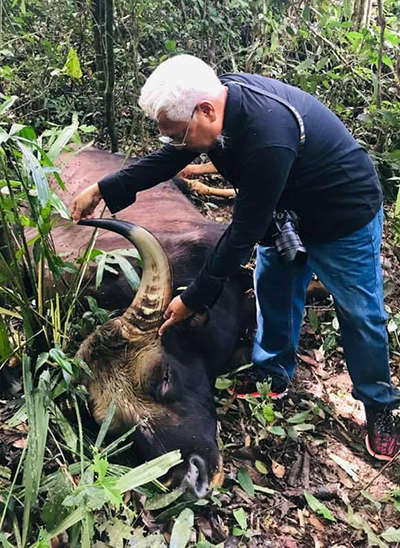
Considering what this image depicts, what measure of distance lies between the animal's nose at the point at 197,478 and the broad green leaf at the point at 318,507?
2.03 ft

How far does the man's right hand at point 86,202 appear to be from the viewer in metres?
3.58

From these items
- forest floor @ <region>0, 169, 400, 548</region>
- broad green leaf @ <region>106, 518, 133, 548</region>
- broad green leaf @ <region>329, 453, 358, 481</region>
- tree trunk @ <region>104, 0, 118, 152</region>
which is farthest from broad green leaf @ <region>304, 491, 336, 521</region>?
tree trunk @ <region>104, 0, 118, 152</region>

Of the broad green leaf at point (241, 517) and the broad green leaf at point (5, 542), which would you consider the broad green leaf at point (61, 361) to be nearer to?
the broad green leaf at point (5, 542)

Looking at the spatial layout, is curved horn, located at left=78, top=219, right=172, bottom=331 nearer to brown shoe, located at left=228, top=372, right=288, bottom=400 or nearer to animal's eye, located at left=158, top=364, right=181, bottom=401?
animal's eye, located at left=158, top=364, right=181, bottom=401

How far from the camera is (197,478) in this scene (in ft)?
9.54

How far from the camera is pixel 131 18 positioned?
232 inches

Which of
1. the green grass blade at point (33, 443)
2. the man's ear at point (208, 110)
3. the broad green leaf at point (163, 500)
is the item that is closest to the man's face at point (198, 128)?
the man's ear at point (208, 110)

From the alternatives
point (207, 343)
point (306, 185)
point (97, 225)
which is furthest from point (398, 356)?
point (97, 225)

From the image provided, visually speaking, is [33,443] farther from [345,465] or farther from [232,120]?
[345,465]

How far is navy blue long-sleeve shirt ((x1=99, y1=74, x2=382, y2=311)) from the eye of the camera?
2.70 metres

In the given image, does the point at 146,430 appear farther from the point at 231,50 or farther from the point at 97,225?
the point at 231,50

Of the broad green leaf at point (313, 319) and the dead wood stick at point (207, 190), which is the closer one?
the broad green leaf at point (313, 319)

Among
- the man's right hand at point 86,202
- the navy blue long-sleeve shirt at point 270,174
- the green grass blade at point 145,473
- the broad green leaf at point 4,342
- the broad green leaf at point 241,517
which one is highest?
the navy blue long-sleeve shirt at point 270,174

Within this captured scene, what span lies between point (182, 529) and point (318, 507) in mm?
910
